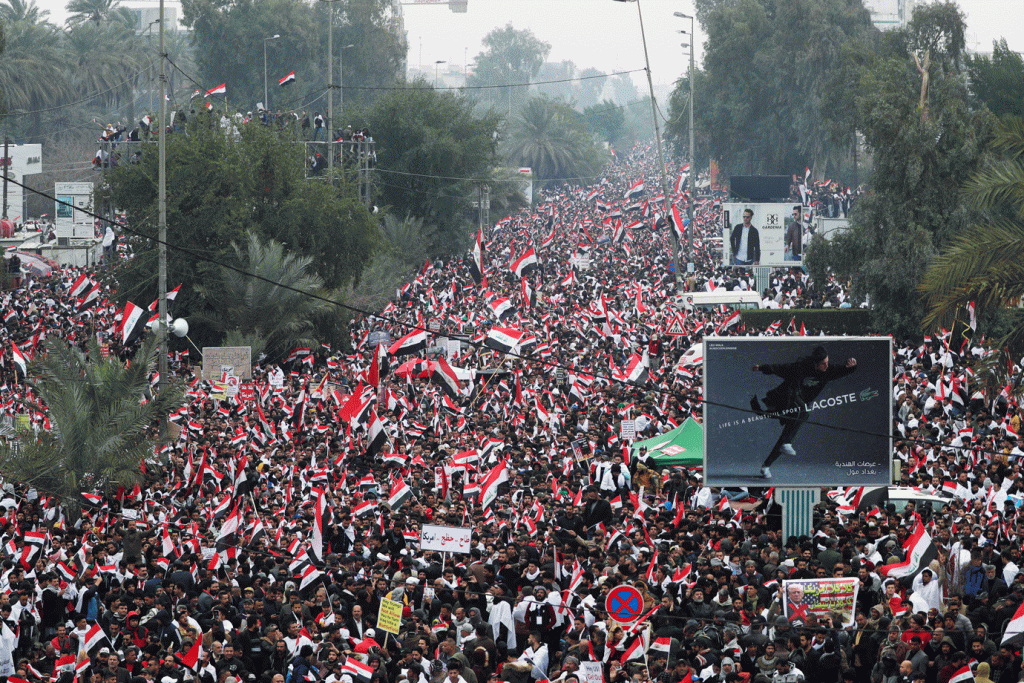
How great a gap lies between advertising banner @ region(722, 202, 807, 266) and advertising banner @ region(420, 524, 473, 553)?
113ft

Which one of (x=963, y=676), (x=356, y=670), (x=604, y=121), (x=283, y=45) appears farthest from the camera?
(x=604, y=121)

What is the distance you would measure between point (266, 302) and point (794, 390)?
22.5 m

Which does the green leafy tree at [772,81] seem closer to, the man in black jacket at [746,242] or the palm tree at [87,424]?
the man in black jacket at [746,242]

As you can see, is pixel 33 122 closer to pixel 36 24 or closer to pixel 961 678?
pixel 36 24

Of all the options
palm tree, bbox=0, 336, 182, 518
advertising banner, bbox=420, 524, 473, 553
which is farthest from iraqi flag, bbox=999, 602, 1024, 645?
palm tree, bbox=0, 336, 182, 518

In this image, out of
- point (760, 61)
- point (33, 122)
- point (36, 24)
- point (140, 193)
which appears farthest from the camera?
point (36, 24)

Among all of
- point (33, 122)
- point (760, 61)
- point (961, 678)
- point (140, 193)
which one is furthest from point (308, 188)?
point (33, 122)

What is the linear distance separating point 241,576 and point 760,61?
67462mm

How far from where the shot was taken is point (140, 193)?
39.8 metres

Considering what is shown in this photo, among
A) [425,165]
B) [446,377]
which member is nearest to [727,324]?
[446,377]

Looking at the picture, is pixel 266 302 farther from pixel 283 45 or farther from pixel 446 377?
pixel 283 45

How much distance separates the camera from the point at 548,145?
110875 millimetres

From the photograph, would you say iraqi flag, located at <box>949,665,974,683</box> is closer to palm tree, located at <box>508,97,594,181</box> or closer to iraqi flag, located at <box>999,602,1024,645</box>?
iraqi flag, located at <box>999,602,1024,645</box>

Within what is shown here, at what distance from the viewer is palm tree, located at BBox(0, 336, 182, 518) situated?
67.2 feet
